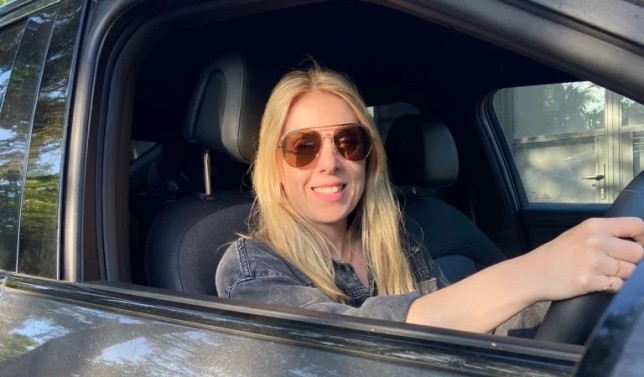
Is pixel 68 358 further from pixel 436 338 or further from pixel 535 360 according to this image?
pixel 535 360

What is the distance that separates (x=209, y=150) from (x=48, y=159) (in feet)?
1.89

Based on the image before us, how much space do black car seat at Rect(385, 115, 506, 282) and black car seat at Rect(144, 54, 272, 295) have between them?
89 cm

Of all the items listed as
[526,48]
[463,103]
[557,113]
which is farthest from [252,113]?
[557,113]

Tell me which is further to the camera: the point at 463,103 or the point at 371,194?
the point at 463,103

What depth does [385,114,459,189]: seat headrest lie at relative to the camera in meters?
3.12

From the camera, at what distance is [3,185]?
2016mm

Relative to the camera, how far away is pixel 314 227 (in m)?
2.12

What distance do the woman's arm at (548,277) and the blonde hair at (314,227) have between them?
59 cm

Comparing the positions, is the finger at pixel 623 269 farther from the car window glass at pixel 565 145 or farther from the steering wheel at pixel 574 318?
the car window glass at pixel 565 145

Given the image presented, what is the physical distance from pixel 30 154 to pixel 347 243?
86 cm

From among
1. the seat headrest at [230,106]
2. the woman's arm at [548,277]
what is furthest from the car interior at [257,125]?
the woman's arm at [548,277]

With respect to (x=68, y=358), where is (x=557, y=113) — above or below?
above

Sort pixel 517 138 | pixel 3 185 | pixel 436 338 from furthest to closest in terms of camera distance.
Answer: pixel 517 138 → pixel 3 185 → pixel 436 338

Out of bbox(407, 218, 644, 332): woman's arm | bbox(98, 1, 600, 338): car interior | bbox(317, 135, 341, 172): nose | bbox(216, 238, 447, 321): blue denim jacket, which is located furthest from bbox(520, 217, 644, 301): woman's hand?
bbox(317, 135, 341, 172): nose
